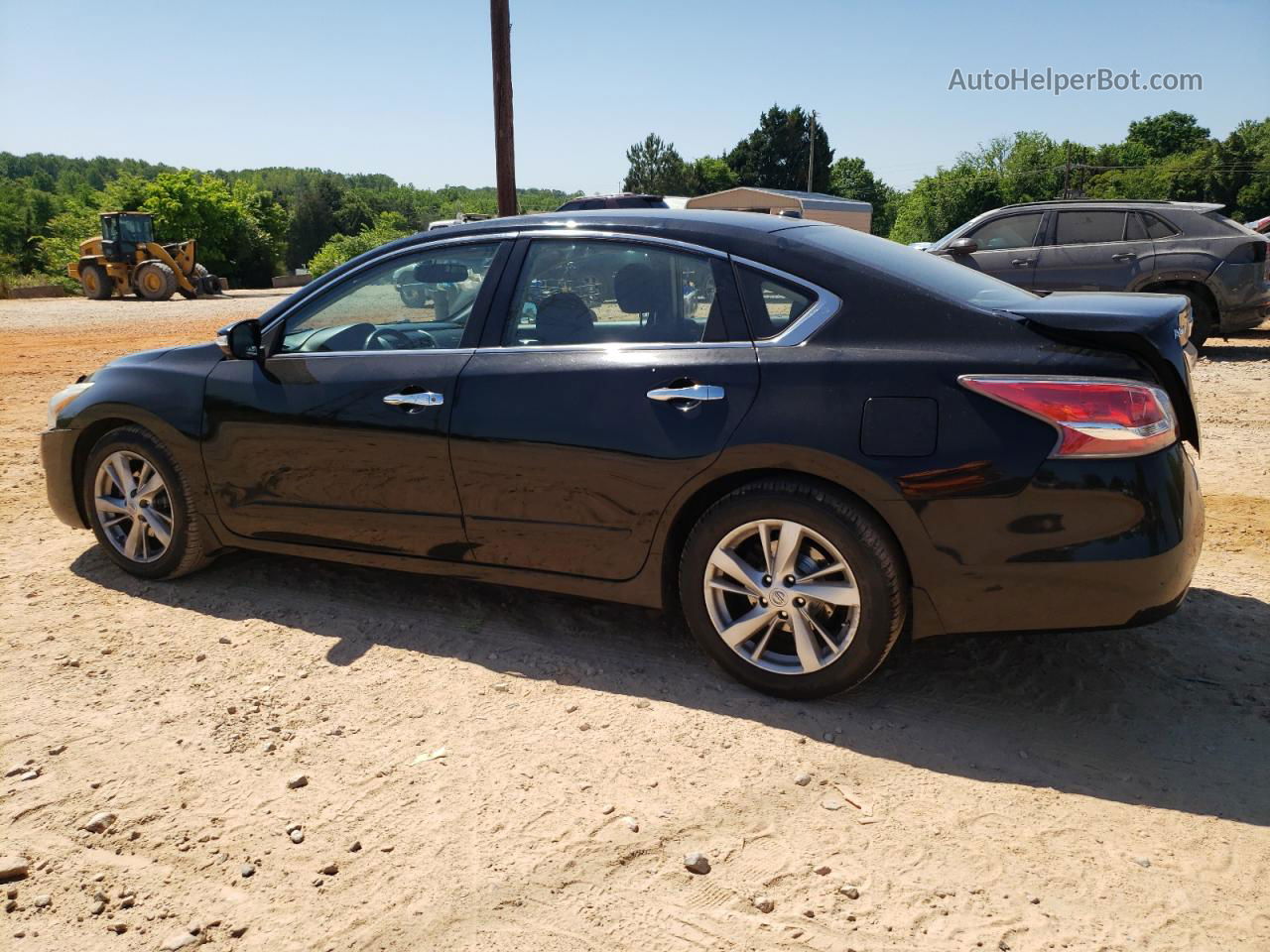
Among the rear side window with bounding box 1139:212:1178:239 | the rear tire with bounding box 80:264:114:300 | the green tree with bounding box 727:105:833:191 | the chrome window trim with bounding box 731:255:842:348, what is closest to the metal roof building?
the rear tire with bounding box 80:264:114:300

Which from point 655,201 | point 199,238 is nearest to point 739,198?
point 655,201

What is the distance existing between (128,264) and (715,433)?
30.6m

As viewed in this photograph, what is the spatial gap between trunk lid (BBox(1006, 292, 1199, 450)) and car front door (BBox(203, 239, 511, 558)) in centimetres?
206

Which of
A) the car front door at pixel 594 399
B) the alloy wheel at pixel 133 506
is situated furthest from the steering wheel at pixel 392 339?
the alloy wheel at pixel 133 506

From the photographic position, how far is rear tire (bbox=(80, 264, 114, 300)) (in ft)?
95.9

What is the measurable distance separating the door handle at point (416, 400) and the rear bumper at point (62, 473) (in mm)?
1867

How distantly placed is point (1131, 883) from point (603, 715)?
1653mm

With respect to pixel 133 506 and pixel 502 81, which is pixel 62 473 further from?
pixel 502 81

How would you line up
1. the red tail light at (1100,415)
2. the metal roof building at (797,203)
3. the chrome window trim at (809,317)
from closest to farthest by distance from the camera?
1. the red tail light at (1100,415)
2. the chrome window trim at (809,317)
3. the metal roof building at (797,203)

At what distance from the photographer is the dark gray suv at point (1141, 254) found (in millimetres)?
11273

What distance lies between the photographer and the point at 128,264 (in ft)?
96.9

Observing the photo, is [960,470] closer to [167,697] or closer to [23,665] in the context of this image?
[167,697]

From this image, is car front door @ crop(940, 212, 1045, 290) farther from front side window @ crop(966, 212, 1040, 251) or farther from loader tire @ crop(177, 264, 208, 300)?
loader tire @ crop(177, 264, 208, 300)

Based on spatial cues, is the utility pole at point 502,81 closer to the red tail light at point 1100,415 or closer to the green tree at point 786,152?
the red tail light at point 1100,415
